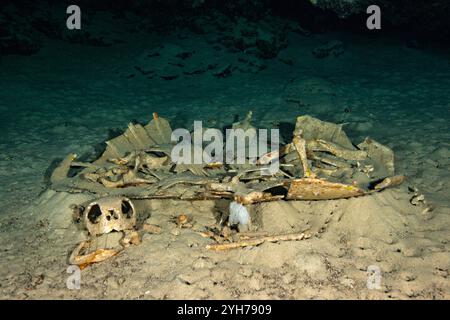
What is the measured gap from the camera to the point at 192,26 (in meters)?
13.1

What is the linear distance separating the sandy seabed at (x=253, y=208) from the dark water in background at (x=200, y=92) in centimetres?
4

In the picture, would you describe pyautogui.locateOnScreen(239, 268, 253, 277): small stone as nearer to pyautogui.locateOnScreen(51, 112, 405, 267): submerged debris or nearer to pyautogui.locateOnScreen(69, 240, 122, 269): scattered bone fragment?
pyautogui.locateOnScreen(51, 112, 405, 267): submerged debris

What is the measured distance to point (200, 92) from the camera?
9320mm

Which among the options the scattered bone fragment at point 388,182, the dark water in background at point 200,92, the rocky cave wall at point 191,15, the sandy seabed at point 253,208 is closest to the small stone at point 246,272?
Result: the sandy seabed at point 253,208

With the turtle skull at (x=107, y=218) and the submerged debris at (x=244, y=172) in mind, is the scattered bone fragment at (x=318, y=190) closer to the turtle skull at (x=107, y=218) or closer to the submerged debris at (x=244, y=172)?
the submerged debris at (x=244, y=172)

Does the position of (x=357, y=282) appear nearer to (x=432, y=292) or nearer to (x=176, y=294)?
(x=432, y=292)

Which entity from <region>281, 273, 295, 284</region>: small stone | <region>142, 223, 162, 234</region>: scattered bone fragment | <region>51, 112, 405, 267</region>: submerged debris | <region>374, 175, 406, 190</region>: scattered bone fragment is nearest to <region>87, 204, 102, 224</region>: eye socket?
<region>51, 112, 405, 267</region>: submerged debris

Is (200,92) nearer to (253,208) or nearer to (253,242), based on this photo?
(253,208)

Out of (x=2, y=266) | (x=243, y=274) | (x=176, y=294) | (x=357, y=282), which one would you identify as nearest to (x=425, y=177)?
(x=357, y=282)

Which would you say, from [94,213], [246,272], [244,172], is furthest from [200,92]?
[246,272]

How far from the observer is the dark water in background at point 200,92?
584 cm

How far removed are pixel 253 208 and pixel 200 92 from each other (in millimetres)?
6170

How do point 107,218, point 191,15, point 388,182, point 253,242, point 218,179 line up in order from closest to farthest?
point 253,242 → point 107,218 → point 388,182 → point 218,179 → point 191,15

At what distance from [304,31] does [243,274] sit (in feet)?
41.7
